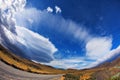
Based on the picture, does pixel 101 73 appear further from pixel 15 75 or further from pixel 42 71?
pixel 15 75

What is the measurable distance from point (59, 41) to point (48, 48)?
296 mm

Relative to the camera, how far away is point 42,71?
9.78 metres

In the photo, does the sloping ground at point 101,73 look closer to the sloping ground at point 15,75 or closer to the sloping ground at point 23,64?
the sloping ground at point 23,64

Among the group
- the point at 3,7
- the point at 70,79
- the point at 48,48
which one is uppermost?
the point at 3,7

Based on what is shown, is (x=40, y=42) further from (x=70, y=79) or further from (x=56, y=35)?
(x=70, y=79)

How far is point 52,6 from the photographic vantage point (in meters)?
9.69

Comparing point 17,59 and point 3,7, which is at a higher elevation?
point 3,7

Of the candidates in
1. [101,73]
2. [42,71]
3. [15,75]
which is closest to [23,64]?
[15,75]

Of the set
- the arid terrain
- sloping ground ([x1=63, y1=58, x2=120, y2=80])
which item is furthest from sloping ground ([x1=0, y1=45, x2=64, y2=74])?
sloping ground ([x1=63, y1=58, x2=120, y2=80])

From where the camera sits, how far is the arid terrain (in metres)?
9.41

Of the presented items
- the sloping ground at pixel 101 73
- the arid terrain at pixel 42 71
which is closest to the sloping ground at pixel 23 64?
the arid terrain at pixel 42 71

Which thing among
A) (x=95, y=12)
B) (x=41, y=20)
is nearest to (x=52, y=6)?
(x=41, y=20)

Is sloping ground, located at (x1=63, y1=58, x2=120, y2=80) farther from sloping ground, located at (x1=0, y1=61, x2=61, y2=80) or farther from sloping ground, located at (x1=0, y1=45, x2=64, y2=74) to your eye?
sloping ground, located at (x1=0, y1=61, x2=61, y2=80)

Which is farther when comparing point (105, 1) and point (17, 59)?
point (105, 1)
